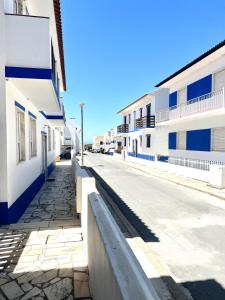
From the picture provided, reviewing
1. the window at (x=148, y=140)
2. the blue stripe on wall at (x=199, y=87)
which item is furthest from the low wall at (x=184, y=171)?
the blue stripe on wall at (x=199, y=87)

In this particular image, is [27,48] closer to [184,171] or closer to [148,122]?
[184,171]

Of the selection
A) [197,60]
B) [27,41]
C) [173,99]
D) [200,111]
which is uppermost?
[197,60]

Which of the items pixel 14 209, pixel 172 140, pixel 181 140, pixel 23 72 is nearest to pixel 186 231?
pixel 14 209

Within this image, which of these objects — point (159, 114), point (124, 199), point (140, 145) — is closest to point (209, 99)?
point (159, 114)

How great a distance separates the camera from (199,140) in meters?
16.0

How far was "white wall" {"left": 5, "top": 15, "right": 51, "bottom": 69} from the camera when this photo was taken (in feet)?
17.0

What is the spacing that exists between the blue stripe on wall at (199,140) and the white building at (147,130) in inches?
150

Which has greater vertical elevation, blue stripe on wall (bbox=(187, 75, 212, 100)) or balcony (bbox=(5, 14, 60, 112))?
blue stripe on wall (bbox=(187, 75, 212, 100))

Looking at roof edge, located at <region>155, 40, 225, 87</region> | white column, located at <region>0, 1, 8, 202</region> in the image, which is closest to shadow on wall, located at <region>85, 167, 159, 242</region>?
white column, located at <region>0, 1, 8, 202</region>

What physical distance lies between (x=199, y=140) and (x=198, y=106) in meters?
2.59

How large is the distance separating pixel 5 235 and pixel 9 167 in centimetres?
162

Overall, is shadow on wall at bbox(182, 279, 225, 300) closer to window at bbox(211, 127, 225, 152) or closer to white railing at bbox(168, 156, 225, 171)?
white railing at bbox(168, 156, 225, 171)

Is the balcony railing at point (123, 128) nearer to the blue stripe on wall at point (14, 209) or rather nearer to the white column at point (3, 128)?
the blue stripe on wall at point (14, 209)

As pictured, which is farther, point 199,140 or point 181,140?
point 181,140
